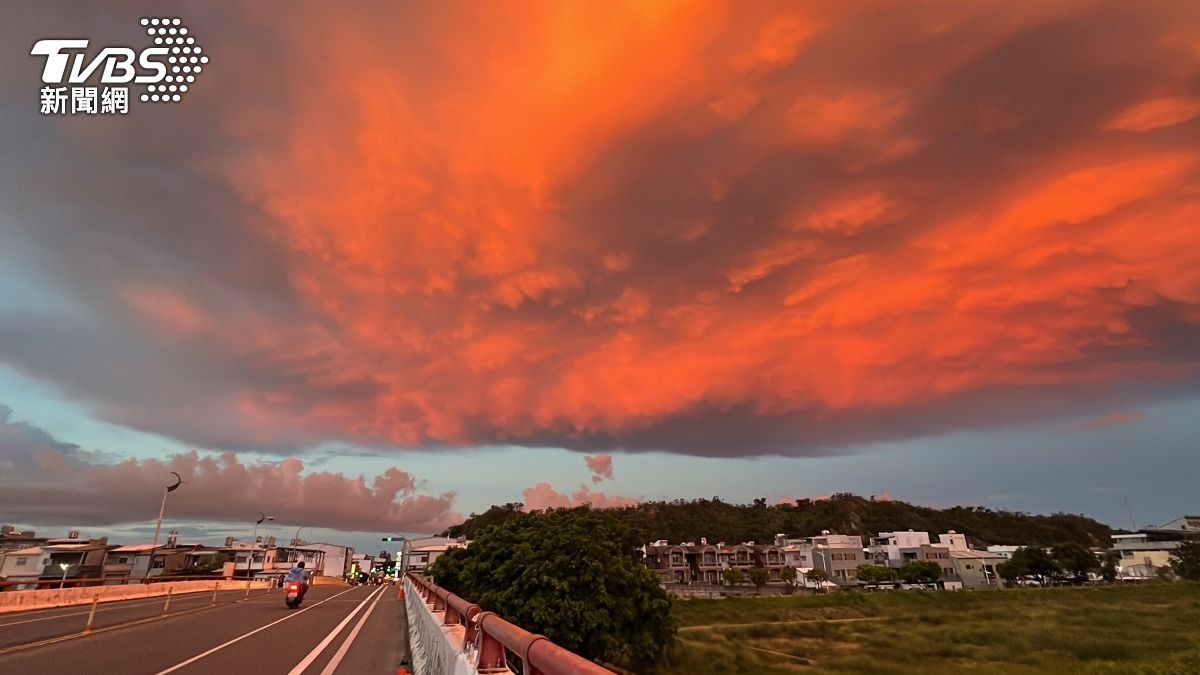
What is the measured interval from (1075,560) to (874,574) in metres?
29.4

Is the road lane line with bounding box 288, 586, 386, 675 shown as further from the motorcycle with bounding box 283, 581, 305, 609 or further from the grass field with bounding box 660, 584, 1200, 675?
the grass field with bounding box 660, 584, 1200, 675

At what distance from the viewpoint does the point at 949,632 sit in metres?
61.1

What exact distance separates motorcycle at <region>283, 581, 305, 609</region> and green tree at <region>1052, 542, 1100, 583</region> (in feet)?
340

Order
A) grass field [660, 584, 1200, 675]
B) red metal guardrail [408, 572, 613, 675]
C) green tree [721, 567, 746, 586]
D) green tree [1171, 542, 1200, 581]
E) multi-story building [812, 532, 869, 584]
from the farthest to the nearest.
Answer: multi-story building [812, 532, 869, 584] → green tree [721, 567, 746, 586] → green tree [1171, 542, 1200, 581] → grass field [660, 584, 1200, 675] → red metal guardrail [408, 572, 613, 675]

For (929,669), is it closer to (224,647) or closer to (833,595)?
(833,595)

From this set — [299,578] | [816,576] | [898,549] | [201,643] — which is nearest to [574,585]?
[299,578]

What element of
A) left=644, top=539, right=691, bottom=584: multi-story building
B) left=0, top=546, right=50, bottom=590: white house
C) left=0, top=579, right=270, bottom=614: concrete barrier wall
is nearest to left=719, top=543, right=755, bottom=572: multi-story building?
left=644, top=539, right=691, bottom=584: multi-story building

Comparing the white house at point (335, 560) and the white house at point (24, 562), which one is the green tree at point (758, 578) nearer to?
the white house at point (335, 560)

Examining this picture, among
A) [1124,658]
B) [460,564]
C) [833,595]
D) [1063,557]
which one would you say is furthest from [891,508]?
[460,564]

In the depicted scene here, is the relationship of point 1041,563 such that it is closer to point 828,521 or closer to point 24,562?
point 828,521

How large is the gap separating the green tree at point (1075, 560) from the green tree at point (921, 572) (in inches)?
683

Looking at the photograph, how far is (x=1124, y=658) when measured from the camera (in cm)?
5100

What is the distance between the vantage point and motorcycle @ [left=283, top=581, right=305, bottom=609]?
31.2 meters

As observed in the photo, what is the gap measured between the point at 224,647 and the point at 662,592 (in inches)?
898
